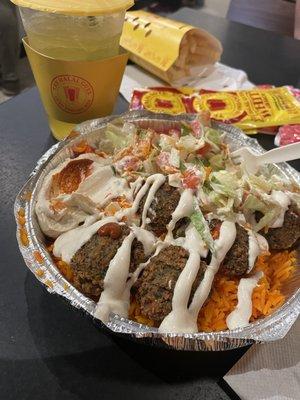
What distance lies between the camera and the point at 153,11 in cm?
322

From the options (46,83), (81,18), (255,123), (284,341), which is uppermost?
(81,18)

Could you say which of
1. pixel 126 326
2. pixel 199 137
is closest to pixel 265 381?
pixel 126 326

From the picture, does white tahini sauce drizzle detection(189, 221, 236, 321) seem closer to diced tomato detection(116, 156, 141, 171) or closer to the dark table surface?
the dark table surface

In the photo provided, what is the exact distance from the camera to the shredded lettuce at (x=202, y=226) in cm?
90

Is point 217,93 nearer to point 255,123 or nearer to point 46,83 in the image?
point 255,123

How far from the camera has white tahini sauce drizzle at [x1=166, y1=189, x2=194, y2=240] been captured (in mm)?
947

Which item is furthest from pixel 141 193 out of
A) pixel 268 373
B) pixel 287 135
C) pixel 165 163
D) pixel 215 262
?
pixel 287 135

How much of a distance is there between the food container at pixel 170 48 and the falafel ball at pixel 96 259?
0.99 m

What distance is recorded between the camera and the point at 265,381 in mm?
838

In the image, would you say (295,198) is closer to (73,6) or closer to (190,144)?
(190,144)

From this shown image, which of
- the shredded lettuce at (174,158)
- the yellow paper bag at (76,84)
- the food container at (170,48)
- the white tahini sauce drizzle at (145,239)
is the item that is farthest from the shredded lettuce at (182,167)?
the food container at (170,48)

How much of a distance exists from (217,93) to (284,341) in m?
1.01

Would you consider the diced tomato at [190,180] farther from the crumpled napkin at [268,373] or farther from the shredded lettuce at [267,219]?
the crumpled napkin at [268,373]

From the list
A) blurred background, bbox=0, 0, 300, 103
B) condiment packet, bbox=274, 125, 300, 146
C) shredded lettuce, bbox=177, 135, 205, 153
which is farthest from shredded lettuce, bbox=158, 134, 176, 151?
blurred background, bbox=0, 0, 300, 103
